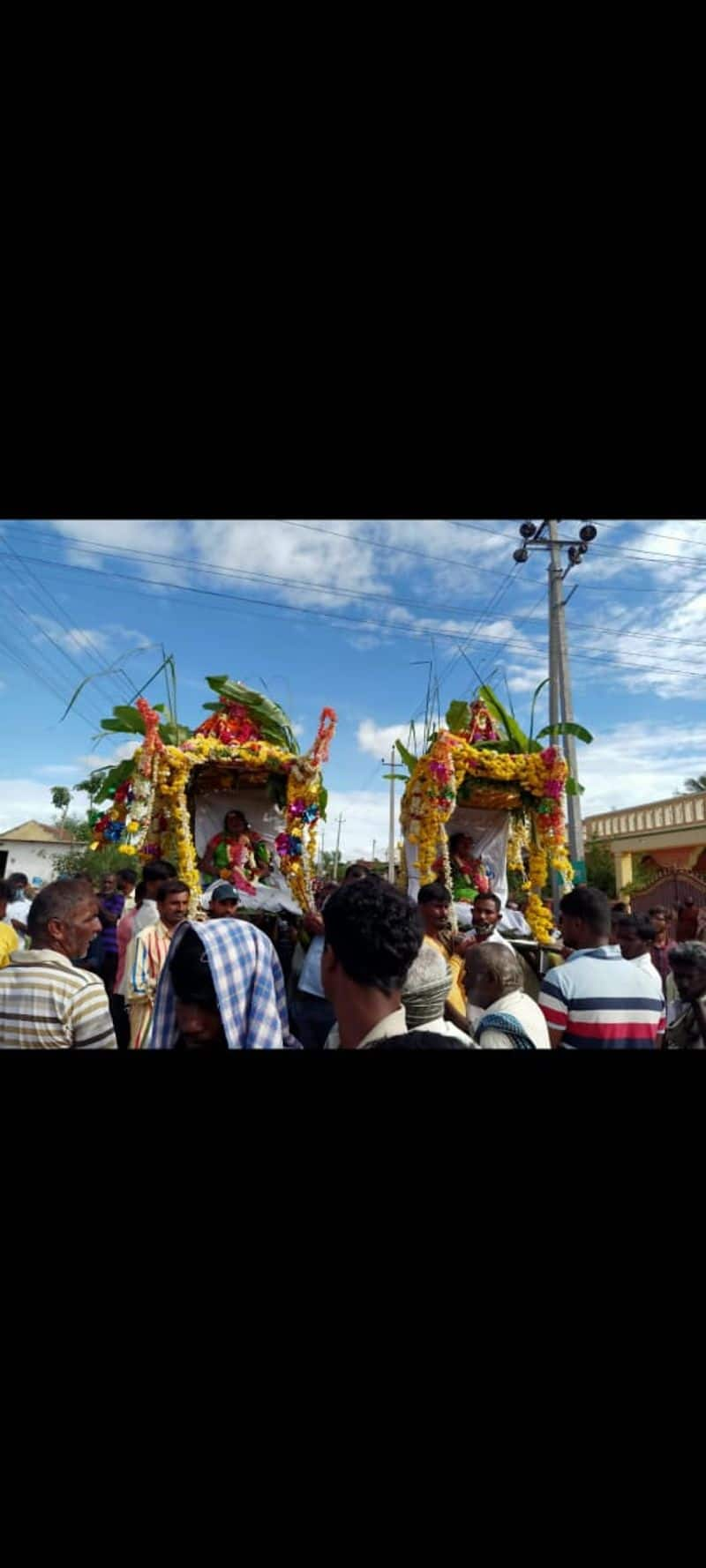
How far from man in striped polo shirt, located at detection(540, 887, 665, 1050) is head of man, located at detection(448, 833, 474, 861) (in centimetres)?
459

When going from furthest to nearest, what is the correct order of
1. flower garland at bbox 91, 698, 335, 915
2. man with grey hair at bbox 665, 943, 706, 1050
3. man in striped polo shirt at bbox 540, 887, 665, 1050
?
flower garland at bbox 91, 698, 335, 915 → man with grey hair at bbox 665, 943, 706, 1050 → man in striped polo shirt at bbox 540, 887, 665, 1050

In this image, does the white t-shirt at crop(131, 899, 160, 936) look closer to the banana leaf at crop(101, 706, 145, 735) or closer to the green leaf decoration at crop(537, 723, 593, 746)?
the banana leaf at crop(101, 706, 145, 735)

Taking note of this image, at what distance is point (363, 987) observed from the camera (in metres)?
1.68

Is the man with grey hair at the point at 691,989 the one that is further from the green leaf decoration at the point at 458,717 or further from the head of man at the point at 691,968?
the green leaf decoration at the point at 458,717

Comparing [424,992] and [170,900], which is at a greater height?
[170,900]

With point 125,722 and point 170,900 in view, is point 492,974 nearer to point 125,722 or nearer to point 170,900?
point 170,900

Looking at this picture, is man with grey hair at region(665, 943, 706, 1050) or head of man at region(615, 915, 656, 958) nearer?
man with grey hair at region(665, 943, 706, 1050)

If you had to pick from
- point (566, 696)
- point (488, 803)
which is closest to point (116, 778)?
point (488, 803)

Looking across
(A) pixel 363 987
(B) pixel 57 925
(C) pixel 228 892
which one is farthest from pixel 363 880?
(C) pixel 228 892

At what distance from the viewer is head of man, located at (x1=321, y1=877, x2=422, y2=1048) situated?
5.49 ft

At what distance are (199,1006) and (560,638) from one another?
35.2 feet

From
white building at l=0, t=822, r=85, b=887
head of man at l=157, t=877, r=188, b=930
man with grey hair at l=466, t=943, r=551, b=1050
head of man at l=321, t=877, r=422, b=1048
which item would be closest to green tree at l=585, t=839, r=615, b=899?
head of man at l=157, t=877, r=188, b=930

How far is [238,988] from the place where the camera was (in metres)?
2.12
